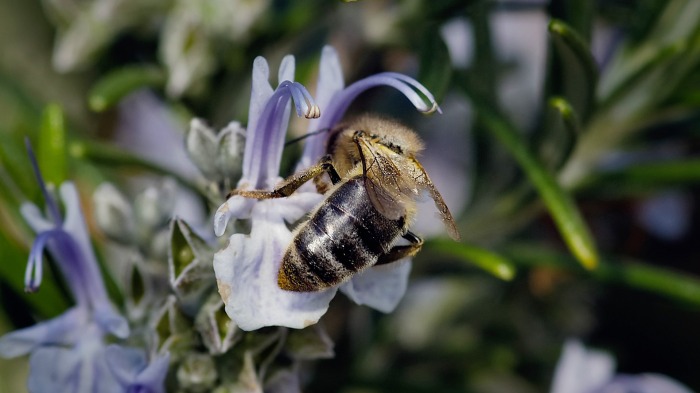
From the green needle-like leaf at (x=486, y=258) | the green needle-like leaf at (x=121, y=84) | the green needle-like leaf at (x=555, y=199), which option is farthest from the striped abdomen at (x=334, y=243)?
the green needle-like leaf at (x=121, y=84)

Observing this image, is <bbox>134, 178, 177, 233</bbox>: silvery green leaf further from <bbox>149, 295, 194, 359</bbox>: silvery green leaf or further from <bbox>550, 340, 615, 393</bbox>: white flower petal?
<bbox>550, 340, 615, 393</bbox>: white flower petal

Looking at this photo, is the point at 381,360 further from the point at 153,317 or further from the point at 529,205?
the point at 153,317

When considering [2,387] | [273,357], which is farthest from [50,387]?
[2,387]

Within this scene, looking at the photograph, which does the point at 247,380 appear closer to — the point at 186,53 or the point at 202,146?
the point at 202,146

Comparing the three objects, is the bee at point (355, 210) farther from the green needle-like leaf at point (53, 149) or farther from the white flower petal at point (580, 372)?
the white flower petal at point (580, 372)

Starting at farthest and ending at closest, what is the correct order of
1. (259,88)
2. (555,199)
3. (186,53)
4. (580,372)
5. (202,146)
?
(186,53)
(580,372)
(555,199)
(202,146)
(259,88)

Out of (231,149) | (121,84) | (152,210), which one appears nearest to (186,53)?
(121,84)

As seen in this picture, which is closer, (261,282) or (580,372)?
(261,282)
